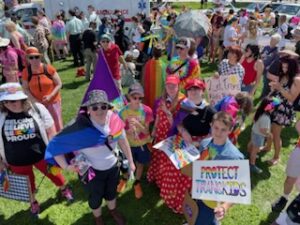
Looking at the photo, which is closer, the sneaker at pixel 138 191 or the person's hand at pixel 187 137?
the person's hand at pixel 187 137

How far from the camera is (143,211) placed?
4.75 m

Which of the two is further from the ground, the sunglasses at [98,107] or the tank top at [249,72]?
the sunglasses at [98,107]

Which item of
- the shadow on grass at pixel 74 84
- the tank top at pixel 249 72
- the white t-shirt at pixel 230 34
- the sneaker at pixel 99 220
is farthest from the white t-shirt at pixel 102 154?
the white t-shirt at pixel 230 34

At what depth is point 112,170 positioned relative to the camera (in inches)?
155

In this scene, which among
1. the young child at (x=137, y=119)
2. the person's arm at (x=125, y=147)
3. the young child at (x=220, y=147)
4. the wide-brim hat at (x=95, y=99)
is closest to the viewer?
the young child at (x=220, y=147)

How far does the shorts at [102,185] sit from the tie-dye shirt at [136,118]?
2.50ft

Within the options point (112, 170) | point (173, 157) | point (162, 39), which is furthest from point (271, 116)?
point (162, 39)

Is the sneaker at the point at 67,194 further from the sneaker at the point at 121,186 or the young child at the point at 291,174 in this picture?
the young child at the point at 291,174

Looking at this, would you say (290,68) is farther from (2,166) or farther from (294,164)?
(2,166)

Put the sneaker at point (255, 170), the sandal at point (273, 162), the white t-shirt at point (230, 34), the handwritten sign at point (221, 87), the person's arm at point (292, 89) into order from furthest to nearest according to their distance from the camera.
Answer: the white t-shirt at point (230, 34)
the sandal at point (273, 162)
the sneaker at point (255, 170)
the handwritten sign at point (221, 87)
the person's arm at point (292, 89)

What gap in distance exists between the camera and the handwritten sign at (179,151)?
3832mm

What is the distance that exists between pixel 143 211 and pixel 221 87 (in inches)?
92.2

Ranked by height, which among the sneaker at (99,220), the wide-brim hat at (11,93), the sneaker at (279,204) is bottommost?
the sneaker at (279,204)

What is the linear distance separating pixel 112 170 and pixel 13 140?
122cm
